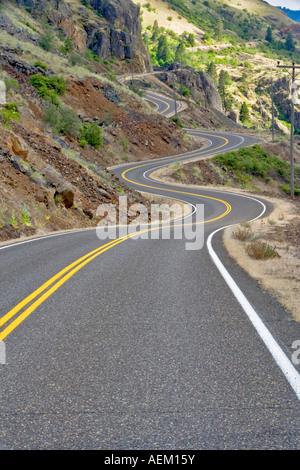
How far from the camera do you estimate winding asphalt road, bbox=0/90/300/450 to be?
3008mm

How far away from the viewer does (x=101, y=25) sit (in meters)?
94.9

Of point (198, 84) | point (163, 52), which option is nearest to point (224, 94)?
point (198, 84)

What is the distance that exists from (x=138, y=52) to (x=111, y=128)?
62.4 metres

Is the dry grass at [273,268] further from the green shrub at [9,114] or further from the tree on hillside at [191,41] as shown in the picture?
the tree on hillside at [191,41]

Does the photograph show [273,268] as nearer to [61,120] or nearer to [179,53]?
[61,120]

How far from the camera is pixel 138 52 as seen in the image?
10244cm

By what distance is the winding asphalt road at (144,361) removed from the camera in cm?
301

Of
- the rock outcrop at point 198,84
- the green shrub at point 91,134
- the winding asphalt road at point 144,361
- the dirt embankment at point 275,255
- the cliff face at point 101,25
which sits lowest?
the dirt embankment at point 275,255

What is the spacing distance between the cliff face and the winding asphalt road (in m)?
83.3

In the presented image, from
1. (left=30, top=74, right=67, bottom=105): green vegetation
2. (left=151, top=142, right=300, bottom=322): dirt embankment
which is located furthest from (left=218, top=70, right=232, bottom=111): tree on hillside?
(left=151, top=142, right=300, bottom=322): dirt embankment

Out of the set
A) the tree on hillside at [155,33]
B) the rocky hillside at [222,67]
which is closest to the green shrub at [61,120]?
the rocky hillside at [222,67]

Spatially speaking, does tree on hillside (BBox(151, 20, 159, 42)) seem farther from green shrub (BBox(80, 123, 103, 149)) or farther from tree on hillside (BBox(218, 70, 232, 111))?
green shrub (BBox(80, 123, 103, 149))

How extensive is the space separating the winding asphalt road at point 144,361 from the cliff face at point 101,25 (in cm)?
8334
